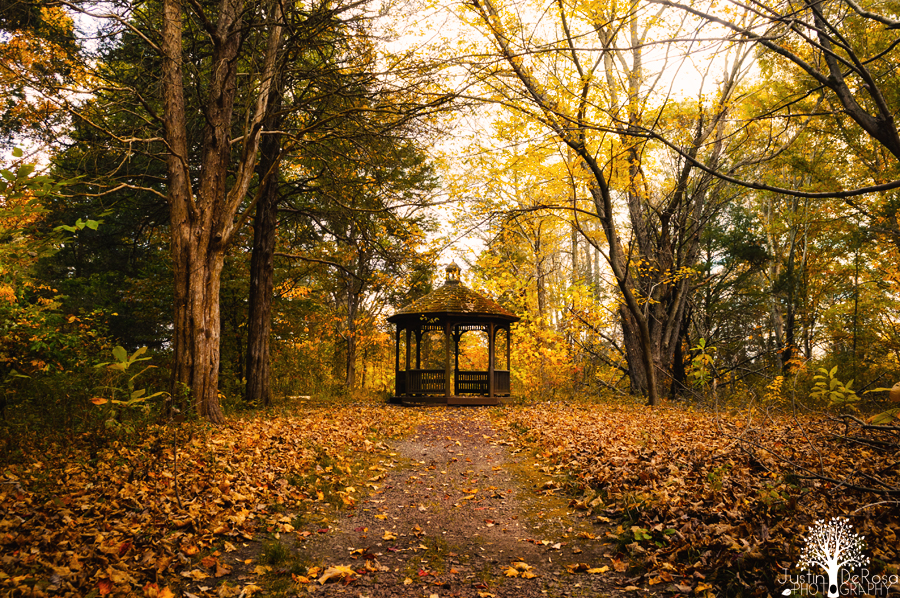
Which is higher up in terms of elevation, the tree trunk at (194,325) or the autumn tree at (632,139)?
the autumn tree at (632,139)

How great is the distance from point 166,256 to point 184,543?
11052mm

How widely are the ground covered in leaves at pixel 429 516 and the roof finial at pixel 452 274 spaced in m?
10.3

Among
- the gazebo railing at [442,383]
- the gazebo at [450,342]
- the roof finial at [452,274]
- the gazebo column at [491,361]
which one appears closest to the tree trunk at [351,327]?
the gazebo at [450,342]

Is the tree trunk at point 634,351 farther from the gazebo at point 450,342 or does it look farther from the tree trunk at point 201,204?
the tree trunk at point 201,204

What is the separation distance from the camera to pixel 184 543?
3492 mm

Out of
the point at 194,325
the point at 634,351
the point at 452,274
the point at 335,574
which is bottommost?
the point at 335,574

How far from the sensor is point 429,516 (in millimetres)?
4789

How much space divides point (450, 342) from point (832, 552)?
12.3 m

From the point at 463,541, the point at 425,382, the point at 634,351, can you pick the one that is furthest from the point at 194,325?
the point at 634,351

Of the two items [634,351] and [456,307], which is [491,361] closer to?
[456,307]

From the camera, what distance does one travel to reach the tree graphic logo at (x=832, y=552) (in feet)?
8.82

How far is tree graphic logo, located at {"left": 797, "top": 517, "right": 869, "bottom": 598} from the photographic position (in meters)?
2.69

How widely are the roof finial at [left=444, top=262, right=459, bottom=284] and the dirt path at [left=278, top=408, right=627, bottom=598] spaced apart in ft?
34.1

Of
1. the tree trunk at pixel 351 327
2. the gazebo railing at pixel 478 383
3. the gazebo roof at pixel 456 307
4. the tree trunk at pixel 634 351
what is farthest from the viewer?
the tree trunk at pixel 351 327
